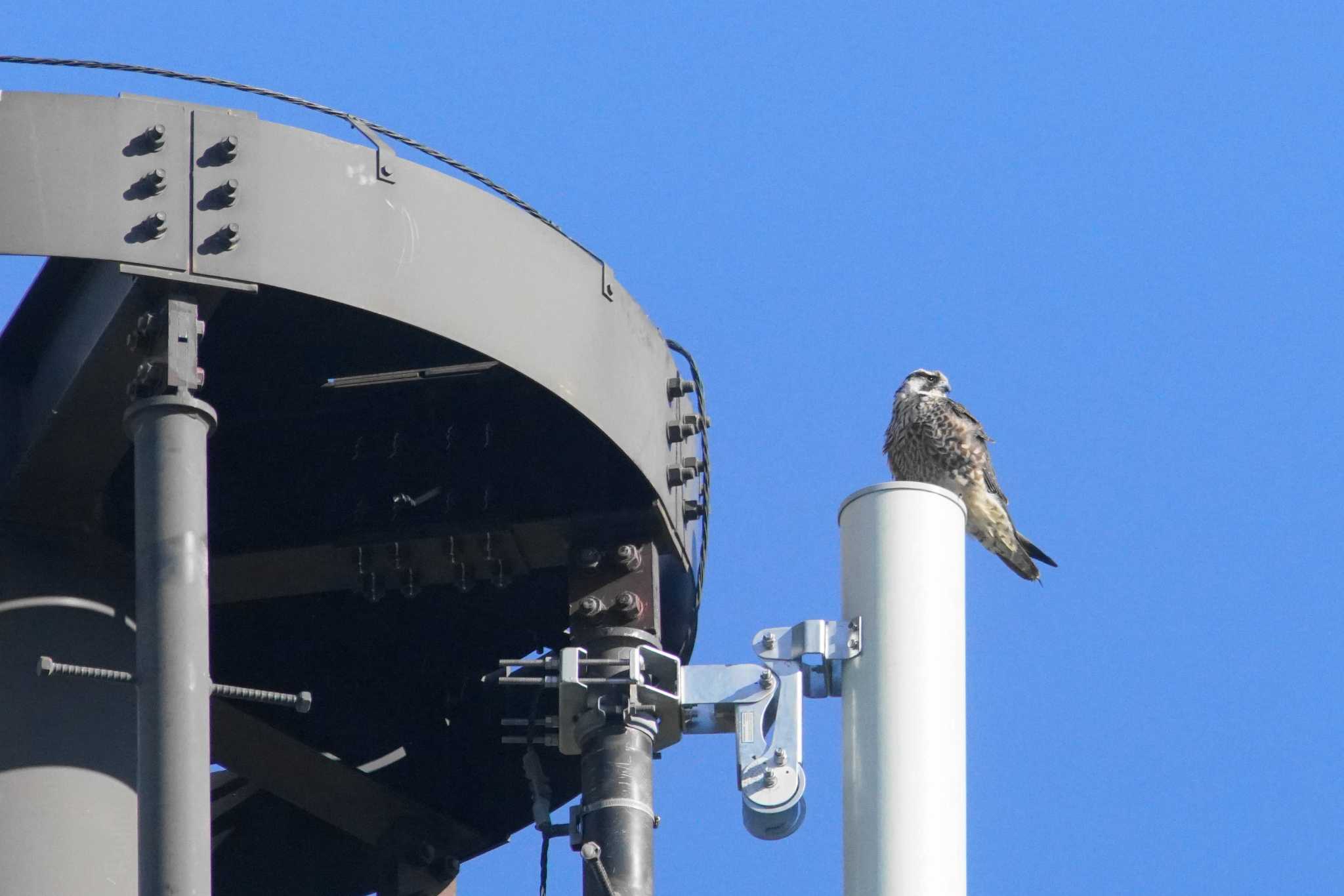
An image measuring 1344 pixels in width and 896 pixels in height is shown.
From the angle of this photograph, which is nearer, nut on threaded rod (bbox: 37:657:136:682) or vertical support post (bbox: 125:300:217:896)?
vertical support post (bbox: 125:300:217:896)

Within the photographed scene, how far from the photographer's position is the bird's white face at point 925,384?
14.8 m

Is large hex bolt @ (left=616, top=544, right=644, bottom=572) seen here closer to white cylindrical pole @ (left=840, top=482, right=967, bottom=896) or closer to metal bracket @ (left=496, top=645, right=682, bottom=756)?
metal bracket @ (left=496, top=645, right=682, bottom=756)

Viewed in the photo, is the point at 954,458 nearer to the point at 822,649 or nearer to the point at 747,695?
the point at 747,695

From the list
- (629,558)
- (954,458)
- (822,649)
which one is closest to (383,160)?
(629,558)

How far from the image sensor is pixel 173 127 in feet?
29.3

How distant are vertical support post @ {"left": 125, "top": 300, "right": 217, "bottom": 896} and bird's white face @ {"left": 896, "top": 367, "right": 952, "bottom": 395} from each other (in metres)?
6.68

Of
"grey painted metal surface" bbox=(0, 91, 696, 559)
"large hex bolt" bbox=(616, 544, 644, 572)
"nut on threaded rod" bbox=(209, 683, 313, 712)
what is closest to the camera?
"nut on threaded rod" bbox=(209, 683, 313, 712)

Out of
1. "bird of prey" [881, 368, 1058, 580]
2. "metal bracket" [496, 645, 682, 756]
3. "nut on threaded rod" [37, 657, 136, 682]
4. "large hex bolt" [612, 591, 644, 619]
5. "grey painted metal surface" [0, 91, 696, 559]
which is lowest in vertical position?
"nut on threaded rod" [37, 657, 136, 682]

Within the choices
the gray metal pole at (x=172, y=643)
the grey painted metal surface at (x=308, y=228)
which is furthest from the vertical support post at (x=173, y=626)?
the grey painted metal surface at (x=308, y=228)

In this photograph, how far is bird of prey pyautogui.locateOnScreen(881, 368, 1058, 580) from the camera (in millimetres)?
14414

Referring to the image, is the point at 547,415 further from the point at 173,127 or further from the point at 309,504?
the point at 173,127

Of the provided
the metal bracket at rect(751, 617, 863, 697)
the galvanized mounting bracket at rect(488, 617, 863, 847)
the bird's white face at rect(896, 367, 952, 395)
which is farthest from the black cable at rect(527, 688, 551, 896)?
the bird's white face at rect(896, 367, 952, 395)

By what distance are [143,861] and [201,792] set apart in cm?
29

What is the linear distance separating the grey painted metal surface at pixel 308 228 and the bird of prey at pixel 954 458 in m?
4.67
